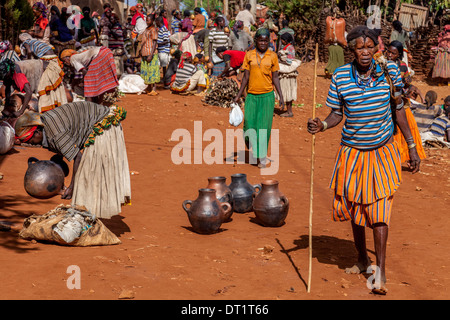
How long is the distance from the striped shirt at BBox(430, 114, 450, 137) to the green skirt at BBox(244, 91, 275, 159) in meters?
4.28

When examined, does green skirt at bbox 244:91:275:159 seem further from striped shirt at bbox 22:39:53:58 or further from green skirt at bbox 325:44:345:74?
green skirt at bbox 325:44:345:74

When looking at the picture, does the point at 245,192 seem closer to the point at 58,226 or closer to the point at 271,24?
the point at 58,226

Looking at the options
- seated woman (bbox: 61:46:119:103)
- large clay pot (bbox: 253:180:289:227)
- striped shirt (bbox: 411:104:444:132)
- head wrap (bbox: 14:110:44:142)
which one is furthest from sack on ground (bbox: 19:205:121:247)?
striped shirt (bbox: 411:104:444:132)

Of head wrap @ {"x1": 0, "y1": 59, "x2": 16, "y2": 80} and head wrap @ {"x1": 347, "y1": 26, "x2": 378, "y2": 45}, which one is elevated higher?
head wrap @ {"x1": 347, "y1": 26, "x2": 378, "y2": 45}

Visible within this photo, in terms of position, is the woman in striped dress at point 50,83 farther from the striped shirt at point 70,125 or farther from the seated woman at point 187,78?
the seated woman at point 187,78

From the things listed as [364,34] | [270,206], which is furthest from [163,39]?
[364,34]

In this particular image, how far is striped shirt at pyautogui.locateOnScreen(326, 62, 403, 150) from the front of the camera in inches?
187

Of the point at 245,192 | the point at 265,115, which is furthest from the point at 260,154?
the point at 245,192

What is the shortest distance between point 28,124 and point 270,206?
14.6 ft

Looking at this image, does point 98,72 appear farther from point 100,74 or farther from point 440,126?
A: point 440,126

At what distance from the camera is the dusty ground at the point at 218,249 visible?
4723mm

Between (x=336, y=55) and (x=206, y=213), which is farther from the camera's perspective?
(x=336, y=55)

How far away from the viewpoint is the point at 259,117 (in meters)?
9.35

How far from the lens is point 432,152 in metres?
11.6
